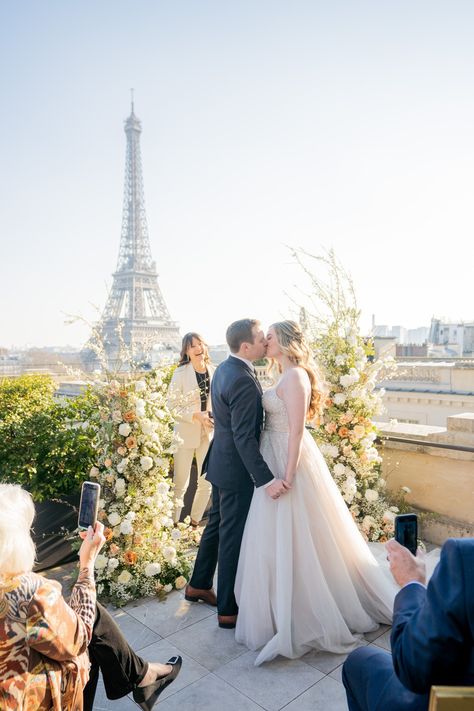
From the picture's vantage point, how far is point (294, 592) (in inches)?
135

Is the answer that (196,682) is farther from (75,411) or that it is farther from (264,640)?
(75,411)

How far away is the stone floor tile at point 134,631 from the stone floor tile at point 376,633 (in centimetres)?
141

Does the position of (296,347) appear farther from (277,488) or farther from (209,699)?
(209,699)

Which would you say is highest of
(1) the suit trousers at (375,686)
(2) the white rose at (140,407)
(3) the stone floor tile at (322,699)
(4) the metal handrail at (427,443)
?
(2) the white rose at (140,407)

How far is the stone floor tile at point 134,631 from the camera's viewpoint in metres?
3.58

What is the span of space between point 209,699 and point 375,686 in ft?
→ 4.61

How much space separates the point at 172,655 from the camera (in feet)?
11.1

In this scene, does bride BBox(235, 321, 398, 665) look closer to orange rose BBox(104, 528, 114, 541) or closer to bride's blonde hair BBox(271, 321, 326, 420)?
bride's blonde hair BBox(271, 321, 326, 420)

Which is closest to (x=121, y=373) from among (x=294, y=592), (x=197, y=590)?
(x=197, y=590)

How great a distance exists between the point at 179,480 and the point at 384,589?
8.41ft

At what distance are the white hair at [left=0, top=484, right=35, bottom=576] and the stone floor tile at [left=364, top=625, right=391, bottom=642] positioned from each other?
8.21ft

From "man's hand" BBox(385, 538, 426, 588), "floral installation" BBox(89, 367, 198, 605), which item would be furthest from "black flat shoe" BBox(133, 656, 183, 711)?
"man's hand" BBox(385, 538, 426, 588)

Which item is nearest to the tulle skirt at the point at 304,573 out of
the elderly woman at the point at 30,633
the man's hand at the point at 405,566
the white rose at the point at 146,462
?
the white rose at the point at 146,462

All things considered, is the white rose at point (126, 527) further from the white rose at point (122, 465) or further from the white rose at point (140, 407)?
the white rose at point (140, 407)
